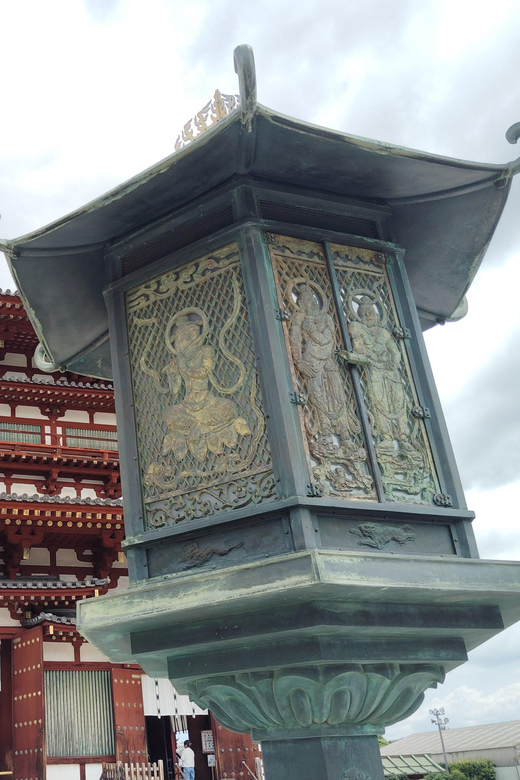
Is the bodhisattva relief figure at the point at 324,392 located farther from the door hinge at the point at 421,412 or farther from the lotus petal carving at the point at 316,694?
the lotus petal carving at the point at 316,694

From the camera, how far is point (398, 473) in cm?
387

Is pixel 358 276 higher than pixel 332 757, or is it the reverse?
pixel 358 276

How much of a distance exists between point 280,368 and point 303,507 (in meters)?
0.70

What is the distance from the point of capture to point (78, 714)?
14.8 metres

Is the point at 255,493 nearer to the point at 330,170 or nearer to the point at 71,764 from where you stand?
the point at 330,170

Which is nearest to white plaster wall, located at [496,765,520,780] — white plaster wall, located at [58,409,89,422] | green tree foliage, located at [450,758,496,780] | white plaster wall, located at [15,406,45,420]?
green tree foliage, located at [450,758,496,780]

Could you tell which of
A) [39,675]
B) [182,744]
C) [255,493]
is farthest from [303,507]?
[182,744]

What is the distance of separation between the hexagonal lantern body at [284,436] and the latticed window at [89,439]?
15851mm

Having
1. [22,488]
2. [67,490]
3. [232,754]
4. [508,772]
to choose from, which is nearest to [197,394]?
A: [232,754]

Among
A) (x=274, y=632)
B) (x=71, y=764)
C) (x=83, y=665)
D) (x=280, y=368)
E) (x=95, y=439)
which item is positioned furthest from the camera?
(x=95, y=439)

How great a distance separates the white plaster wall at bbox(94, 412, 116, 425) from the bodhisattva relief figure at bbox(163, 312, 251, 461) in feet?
55.9

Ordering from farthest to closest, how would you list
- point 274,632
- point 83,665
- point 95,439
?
point 95,439 < point 83,665 < point 274,632

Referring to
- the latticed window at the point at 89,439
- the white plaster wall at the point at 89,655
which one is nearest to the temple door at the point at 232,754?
the white plaster wall at the point at 89,655

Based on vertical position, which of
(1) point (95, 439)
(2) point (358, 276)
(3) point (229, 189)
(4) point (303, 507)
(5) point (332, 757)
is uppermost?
(1) point (95, 439)
